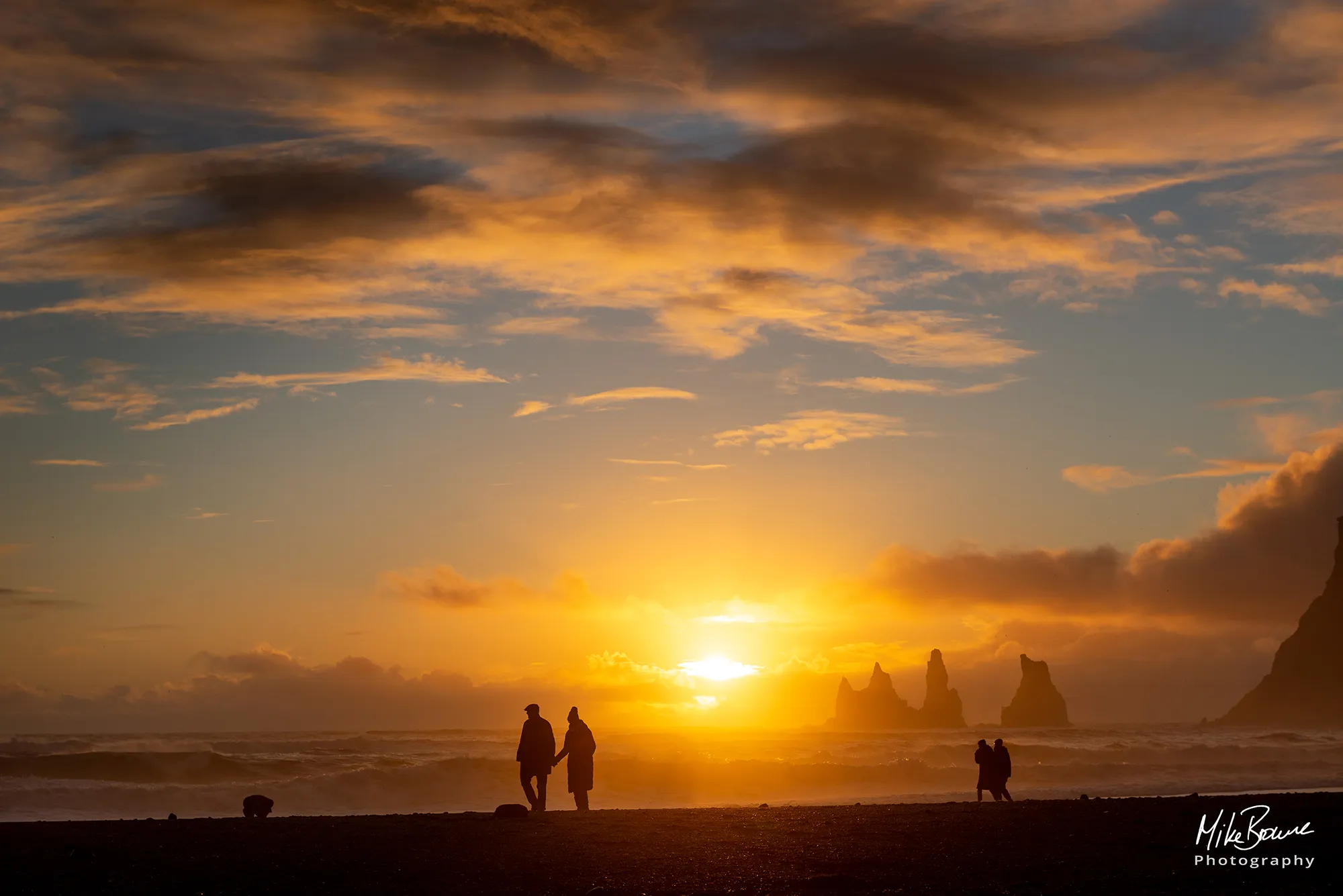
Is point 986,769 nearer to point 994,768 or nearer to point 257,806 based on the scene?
point 994,768

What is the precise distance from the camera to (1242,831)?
58.7 feet

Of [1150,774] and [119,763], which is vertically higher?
[119,763]

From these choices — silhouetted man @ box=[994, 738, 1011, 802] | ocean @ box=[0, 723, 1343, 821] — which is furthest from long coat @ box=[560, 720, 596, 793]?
ocean @ box=[0, 723, 1343, 821]

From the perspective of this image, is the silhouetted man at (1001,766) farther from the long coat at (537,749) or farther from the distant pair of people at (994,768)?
the long coat at (537,749)

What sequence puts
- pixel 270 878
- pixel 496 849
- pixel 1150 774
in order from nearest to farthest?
1. pixel 270 878
2. pixel 496 849
3. pixel 1150 774

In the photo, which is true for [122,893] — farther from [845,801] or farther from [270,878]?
[845,801]

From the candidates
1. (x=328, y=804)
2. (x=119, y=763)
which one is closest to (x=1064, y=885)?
(x=328, y=804)

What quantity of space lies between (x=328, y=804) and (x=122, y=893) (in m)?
35.2

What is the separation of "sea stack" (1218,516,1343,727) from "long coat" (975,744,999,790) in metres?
145

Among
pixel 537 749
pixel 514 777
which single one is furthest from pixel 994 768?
pixel 514 777

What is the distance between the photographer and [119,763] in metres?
54.3

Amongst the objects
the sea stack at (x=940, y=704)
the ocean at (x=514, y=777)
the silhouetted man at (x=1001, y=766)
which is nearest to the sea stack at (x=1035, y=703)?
the sea stack at (x=940, y=704)

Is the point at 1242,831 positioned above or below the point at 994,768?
below

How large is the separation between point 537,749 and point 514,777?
27179 mm
